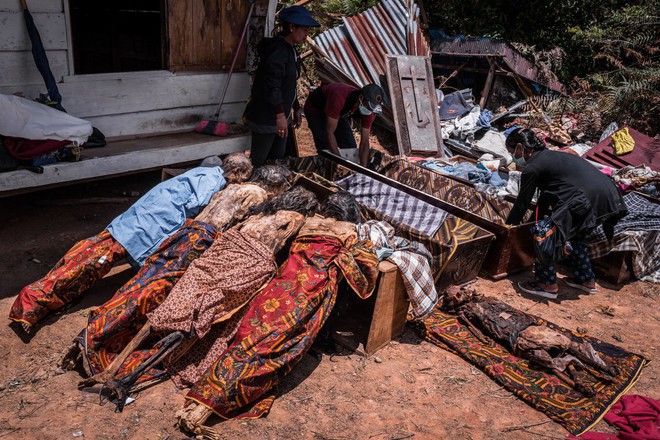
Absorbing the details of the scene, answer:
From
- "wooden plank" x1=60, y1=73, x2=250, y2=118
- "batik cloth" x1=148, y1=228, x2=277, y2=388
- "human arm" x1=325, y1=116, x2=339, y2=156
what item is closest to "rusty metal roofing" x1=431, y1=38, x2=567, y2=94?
"human arm" x1=325, y1=116, x2=339, y2=156

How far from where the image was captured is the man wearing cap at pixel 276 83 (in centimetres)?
551

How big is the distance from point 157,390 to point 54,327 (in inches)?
46.5

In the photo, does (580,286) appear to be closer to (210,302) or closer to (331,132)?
(331,132)

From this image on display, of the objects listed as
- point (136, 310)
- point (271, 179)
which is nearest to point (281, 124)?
point (271, 179)

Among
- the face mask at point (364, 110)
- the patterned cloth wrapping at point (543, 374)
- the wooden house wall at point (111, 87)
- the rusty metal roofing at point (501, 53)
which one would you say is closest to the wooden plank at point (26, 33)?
the wooden house wall at point (111, 87)

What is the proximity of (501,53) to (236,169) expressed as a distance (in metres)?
7.01

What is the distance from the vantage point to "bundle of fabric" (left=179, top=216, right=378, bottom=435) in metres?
3.40

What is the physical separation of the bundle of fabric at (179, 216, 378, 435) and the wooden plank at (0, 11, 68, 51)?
10.6 ft

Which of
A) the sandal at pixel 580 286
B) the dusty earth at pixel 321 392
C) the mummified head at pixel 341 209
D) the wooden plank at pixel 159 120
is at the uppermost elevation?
the wooden plank at pixel 159 120

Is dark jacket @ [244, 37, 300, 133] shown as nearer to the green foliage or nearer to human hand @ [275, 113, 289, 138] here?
human hand @ [275, 113, 289, 138]

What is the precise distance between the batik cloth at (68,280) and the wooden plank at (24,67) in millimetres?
1946

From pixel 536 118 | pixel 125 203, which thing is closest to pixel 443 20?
pixel 536 118

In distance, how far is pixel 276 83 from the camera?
5.55 metres

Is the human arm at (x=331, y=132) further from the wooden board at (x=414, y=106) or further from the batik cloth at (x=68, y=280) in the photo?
the batik cloth at (x=68, y=280)
